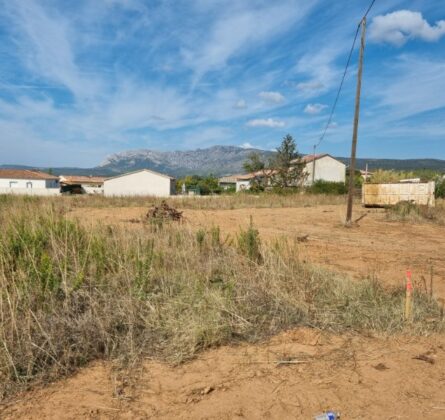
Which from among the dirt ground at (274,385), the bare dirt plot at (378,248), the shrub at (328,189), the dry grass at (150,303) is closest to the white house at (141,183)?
the shrub at (328,189)

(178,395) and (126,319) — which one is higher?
(126,319)

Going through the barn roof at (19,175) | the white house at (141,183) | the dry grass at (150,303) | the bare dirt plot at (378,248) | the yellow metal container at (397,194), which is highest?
the barn roof at (19,175)

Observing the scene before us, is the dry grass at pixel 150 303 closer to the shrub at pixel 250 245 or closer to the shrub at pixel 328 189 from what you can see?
the shrub at pixel 250 245

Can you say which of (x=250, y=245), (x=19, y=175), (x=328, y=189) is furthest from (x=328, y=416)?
(x=19, y=175)

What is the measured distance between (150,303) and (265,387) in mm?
1486

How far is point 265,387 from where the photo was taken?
2.68 meters

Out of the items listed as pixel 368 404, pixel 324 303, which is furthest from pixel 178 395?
pixel 324 303

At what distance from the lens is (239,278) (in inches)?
174

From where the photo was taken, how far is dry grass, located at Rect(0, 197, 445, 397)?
2982 millimetres

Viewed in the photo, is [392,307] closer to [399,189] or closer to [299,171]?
[399,189]

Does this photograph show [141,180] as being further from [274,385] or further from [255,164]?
[274,385]

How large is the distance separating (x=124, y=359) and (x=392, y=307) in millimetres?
2788

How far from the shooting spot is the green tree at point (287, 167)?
4759cm

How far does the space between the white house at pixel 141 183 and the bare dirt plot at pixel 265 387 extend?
60.8m
